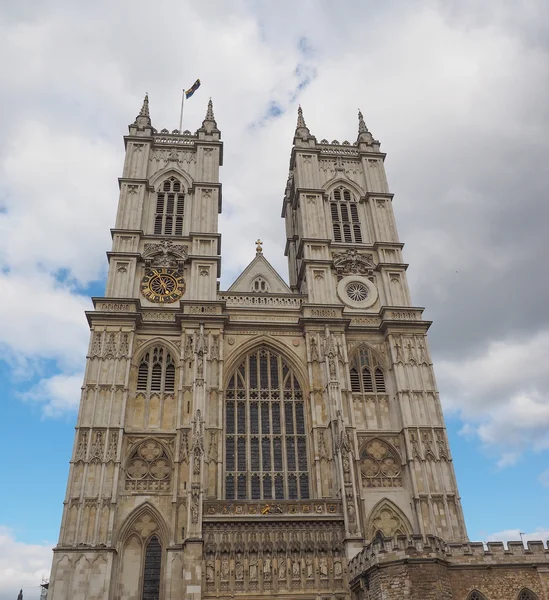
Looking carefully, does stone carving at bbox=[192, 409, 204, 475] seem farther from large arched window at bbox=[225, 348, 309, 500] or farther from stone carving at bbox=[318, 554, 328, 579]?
stone carving at bbox=[318, 554, 328, 579]

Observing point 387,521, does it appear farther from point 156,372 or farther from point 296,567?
point 156,372

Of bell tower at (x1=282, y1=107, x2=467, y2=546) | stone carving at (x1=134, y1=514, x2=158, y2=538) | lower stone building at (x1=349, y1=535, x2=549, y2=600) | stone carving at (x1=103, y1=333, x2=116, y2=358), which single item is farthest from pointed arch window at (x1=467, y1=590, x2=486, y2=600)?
stone carving at (x1=103, y1=333, x2=116, y2=358)

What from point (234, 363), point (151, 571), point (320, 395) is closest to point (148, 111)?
point (234, 363)

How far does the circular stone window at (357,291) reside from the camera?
3356 cm

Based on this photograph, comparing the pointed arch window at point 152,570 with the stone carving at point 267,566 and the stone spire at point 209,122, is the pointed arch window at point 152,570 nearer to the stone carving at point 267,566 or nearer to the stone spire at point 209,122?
the stone carving at point 267,566

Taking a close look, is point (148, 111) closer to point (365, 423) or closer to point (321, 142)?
point (321, 142)

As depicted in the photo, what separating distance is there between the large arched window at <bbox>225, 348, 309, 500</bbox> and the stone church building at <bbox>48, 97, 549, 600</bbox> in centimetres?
7

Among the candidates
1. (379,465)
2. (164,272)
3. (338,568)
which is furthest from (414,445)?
(164,272)

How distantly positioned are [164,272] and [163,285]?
2.79ft

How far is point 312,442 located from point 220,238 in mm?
13018

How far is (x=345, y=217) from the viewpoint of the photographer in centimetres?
3741

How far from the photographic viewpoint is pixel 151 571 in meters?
25.0

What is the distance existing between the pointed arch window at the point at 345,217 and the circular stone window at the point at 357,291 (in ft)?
9.58

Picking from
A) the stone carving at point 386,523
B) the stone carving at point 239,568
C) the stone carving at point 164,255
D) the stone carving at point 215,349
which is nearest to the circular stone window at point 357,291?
the stone carving at point 215,349
